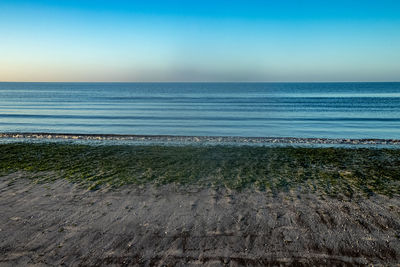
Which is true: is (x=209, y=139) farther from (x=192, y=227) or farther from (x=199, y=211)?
(x=192, y=227)

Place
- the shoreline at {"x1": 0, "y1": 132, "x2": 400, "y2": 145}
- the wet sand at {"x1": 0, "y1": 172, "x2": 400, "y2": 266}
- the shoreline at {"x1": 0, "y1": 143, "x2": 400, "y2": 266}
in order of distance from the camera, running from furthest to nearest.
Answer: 1. the shoreline at {"x1": 0, "y1": 132, "x2": 400, "y2": 145}
2. the shoreline at {"x1": 0, "y1": 143, "x2": 400, "y2": 266}
3. the wet sand at {"x1": 0, "y1": 172, "x2": 400, "y2": 266}

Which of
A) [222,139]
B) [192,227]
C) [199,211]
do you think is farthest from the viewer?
[222,139]

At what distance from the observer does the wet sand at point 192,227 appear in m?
6.09

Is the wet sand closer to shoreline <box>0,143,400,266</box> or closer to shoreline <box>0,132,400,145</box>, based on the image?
→ shoreline <box>0,143,400,266</box>

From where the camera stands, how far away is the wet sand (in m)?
6.09

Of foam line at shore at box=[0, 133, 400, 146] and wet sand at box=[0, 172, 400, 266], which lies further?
foam line at shore at box=[0, 133, 400, 146]

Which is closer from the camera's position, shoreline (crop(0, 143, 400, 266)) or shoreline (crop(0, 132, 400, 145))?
shoreline (crop(0, 143, 400, 266))

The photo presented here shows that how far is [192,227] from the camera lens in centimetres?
727

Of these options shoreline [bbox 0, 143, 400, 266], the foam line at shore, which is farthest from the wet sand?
the foam line at shore

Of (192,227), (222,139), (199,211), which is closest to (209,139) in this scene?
(222,139)

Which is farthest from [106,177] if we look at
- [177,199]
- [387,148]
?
[387,148]

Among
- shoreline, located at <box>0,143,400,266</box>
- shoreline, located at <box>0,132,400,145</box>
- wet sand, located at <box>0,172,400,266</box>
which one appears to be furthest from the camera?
shoreline, located at <box>0,132,400,145</box>

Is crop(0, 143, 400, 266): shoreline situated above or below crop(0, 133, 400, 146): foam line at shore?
above

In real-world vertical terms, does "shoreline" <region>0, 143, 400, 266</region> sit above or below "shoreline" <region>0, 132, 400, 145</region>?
above
